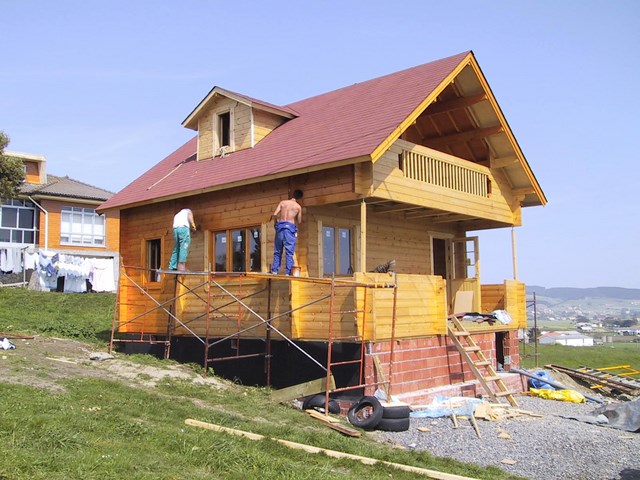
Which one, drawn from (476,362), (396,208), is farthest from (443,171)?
(476,362)

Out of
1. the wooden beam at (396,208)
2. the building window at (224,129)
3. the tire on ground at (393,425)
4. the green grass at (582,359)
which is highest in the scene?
the building window at (224,129)

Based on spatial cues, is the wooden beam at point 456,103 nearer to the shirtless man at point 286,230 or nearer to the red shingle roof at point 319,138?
the red shingle roof at point 319,138

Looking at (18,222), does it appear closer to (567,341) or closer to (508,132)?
(508,132)

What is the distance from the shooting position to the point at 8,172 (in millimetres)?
30469

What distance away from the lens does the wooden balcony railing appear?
15.0m

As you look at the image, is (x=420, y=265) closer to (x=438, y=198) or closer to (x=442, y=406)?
(x=438, y=198)

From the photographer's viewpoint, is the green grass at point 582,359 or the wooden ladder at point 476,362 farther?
the green grass at point 582,359

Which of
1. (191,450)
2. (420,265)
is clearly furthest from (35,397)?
(420,265)

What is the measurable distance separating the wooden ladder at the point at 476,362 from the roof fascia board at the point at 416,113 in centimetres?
471

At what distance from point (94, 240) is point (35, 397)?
31.7 metres

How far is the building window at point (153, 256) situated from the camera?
18719 mm

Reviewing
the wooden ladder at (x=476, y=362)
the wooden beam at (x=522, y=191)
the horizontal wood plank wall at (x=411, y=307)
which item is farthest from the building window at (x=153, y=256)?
the wooden beam at (x=522, y=191)

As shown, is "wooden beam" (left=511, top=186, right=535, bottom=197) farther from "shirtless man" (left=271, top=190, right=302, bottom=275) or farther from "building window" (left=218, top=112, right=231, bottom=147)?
"building window" (left=218, top=112, right=231, bottom=147)

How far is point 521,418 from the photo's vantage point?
13102 millimetres
